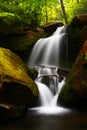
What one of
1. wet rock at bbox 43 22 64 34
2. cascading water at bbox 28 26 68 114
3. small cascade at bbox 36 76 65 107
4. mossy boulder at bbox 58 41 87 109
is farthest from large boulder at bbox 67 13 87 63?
mossy boulder at bbox 58 41 87 109

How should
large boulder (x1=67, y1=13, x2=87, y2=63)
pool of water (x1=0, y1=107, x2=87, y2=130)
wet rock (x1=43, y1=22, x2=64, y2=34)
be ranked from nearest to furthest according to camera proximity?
1. pool of water (x1=0, y1=107, x2=87, y2=130)
2. large boulder (x1=67, y1=13, x2=87, y2=63)
3. wet rock (x1=43, y1=22, x2=64, y2=34)

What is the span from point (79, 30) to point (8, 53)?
461cm

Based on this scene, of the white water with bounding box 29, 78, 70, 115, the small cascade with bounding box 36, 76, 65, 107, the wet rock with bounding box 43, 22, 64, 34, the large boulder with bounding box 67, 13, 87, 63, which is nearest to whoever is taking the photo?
the white water with bounding box 29, 78, 70, 115

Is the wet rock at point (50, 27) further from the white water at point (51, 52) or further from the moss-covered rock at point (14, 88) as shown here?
the moss-covered rock at point (14, 88)

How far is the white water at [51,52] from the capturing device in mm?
15117

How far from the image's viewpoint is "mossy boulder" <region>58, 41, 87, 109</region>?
9.80 m

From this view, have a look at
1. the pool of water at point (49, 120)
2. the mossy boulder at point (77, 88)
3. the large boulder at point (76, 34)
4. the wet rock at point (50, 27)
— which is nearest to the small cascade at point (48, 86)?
the mossy boulder at point (77, 88)

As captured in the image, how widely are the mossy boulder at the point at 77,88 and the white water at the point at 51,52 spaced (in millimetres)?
4169

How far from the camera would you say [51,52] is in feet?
51.0

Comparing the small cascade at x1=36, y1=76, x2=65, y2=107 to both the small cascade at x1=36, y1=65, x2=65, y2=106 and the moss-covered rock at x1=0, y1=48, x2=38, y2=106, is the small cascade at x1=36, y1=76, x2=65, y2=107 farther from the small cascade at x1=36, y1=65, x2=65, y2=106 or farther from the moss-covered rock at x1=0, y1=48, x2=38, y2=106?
the moss-covered rock at x1=0, y1=48, x2=38, y2=106

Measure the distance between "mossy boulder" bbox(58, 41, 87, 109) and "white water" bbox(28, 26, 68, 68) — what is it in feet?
13.7

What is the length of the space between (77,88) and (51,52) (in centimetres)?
591

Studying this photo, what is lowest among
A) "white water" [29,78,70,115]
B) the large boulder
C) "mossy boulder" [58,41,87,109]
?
"white water" [29,78,70,115]

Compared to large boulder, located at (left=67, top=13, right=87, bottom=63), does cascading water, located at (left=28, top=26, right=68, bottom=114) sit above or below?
below
